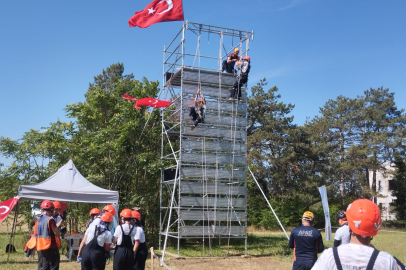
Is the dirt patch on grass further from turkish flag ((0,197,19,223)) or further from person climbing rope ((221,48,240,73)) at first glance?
person climbing rope ((221,48,240,73))

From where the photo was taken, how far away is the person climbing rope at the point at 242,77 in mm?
17000

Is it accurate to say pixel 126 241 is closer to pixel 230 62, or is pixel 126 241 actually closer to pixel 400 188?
pixel 230 62

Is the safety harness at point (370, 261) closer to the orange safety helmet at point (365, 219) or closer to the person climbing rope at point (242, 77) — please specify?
the orange safety helmet at point (365, 219)

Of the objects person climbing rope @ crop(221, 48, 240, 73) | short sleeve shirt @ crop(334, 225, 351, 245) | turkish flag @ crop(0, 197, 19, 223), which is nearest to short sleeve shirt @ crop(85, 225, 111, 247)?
short sleeve shirt @ crop(334, 225, 351, 245)

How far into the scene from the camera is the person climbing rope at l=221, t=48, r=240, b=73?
57.3 ft

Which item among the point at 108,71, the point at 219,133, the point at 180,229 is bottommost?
the point at 180,229

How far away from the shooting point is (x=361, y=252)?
260 centimetres

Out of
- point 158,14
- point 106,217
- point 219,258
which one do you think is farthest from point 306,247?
point 158,14

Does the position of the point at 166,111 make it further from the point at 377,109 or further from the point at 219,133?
the point at 377,109

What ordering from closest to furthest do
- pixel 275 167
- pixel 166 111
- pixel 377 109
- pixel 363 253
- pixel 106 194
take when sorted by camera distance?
pixel 363 253
pixel 106 194
pixel 166 111
pixel 275 167
pixel 377 109

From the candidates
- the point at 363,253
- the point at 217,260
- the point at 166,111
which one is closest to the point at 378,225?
the point at 363,253

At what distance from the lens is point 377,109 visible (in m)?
51.0

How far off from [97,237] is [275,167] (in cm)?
3424

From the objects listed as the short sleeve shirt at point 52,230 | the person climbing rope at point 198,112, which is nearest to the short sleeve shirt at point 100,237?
the short sleeve shirt at point 52,230
